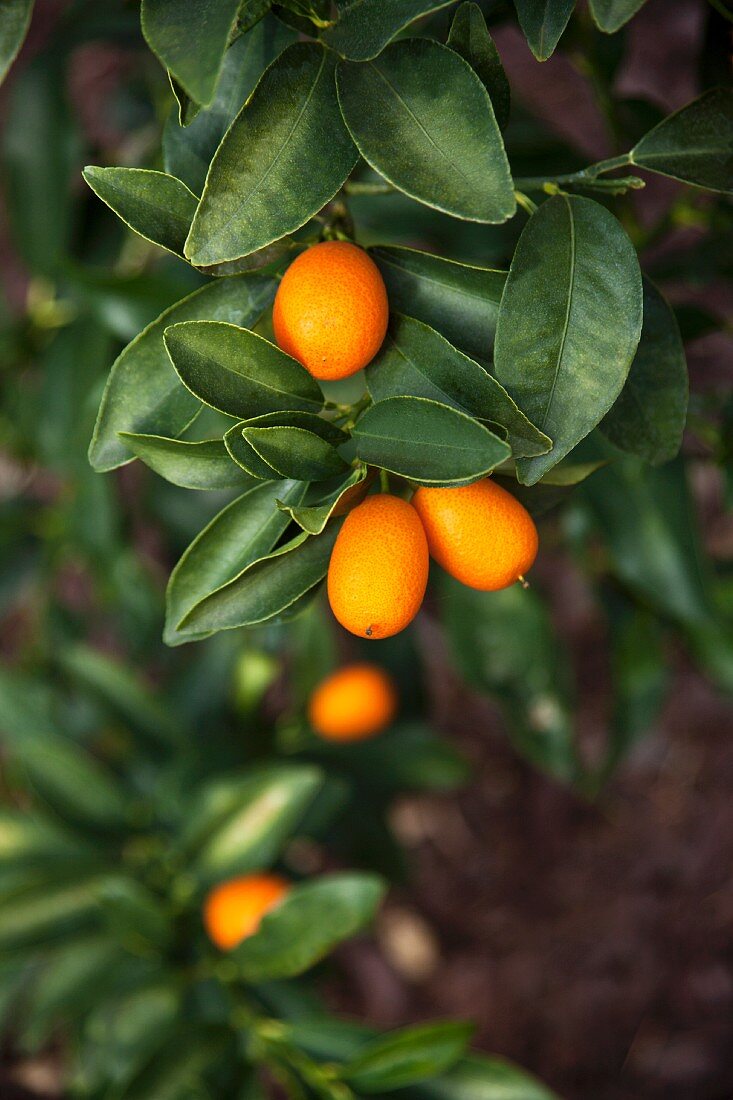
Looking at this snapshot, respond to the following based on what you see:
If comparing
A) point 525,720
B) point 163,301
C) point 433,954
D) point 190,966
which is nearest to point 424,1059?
point 190,966

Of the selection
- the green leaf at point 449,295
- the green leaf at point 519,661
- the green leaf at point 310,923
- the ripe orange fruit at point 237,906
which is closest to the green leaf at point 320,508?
the green leaf at point 449,295

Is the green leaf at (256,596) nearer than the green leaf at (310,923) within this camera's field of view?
Yes

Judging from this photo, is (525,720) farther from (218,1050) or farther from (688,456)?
(218,1050)

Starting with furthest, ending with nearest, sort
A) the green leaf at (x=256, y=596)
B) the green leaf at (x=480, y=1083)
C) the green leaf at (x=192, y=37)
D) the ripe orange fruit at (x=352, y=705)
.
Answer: the ripe orange fruit at (x=352, y=705), the green leaf at (x=480, y=1083), the green leaf at (x=256, y=596), the green leaf at (x=192, y=37)

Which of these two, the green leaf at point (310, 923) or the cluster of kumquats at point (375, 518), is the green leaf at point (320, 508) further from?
the green leaf at point (310, 923)

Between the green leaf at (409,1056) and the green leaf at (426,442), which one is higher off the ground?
the green leaf at (426,442)

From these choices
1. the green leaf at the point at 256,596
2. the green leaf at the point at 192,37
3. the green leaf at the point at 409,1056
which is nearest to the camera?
the green leaf at the point at 192,37
